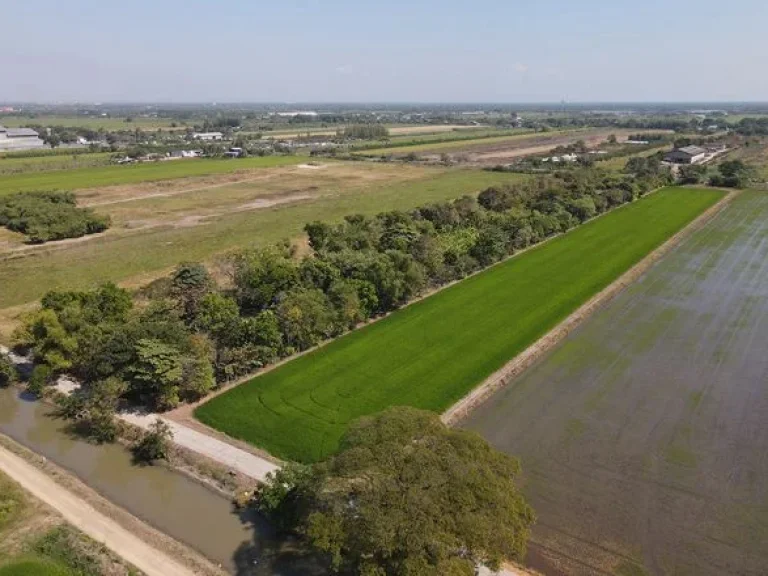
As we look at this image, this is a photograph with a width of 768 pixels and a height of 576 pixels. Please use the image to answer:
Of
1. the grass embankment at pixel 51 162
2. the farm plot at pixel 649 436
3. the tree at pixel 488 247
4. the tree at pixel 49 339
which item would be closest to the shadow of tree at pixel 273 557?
the farm plot at pixel 649 436

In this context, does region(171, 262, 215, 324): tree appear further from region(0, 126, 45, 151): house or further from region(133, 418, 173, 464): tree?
region(0, 126, 45, 151): house

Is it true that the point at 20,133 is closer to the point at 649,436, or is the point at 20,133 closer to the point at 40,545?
the point at 40,545

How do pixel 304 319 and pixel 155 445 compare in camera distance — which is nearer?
pixel 155 445

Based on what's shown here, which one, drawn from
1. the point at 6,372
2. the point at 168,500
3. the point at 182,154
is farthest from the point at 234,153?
the point at 168,500

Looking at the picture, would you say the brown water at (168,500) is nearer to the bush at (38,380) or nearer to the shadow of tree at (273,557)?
the shadow of tree at (273,557)

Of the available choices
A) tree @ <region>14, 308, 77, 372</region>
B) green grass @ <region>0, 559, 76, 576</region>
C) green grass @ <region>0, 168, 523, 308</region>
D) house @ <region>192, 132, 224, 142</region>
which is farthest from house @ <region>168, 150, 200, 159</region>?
green grass @ <region>0, 559, 76, 576</region>

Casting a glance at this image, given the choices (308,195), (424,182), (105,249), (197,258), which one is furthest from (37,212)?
(424,182)

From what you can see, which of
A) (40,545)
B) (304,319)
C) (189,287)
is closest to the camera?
(40,545)
